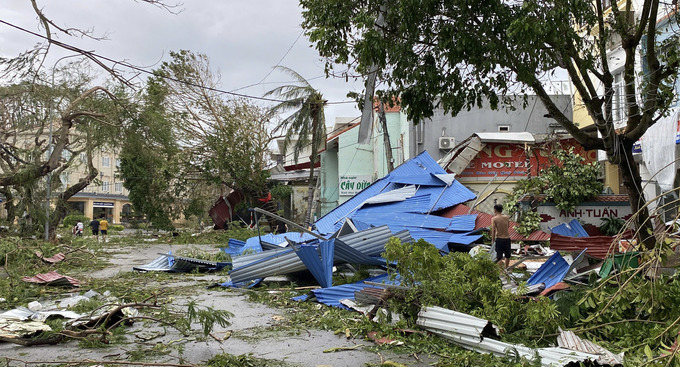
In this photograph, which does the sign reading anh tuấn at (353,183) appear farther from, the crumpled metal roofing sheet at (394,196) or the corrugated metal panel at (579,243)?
the corrugated metal panel at (579,243)

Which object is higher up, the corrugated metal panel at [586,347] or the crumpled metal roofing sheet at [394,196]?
the crumpled metal roofing sheet at [394,196]

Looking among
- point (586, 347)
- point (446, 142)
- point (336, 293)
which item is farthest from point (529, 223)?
point (586, 347)

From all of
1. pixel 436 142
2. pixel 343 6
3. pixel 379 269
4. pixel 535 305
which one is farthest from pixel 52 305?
pixel 436 142

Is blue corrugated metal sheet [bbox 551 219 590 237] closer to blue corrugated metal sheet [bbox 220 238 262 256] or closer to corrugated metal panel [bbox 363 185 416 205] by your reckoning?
corrugated metal panel [bbox 363 185 416 205]

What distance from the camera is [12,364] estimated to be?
4.99 meters

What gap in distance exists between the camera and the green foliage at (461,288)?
5793 millimetres

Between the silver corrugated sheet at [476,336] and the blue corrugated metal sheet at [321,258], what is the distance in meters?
3.06

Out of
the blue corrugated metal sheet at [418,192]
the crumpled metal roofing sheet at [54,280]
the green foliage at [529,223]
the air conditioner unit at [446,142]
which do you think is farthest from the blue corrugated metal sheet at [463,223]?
the crumpled metal roofing sheet at [54,280]

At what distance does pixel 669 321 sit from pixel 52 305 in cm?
774

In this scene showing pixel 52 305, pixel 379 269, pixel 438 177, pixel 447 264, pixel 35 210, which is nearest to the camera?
pixel 447 264

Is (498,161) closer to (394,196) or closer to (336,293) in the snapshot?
(394,196)

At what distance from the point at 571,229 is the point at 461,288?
31.0 feet

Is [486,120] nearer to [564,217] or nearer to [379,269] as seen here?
[564,217]

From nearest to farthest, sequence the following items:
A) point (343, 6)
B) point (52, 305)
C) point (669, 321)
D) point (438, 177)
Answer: point (669, 321)
point (343, 6)
point (52, 305)
point (438, 177)
